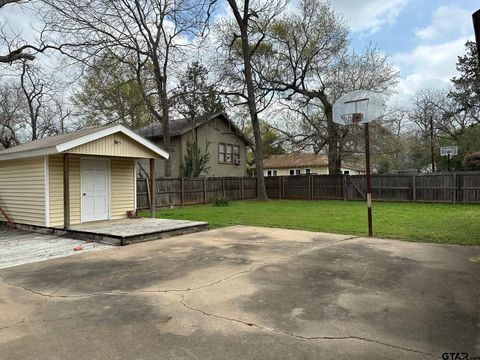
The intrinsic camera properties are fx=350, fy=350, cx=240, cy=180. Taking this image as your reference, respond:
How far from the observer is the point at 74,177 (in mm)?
9930

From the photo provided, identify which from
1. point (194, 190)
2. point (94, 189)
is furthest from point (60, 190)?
point (194, 190)

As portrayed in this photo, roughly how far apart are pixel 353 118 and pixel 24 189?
9213mm

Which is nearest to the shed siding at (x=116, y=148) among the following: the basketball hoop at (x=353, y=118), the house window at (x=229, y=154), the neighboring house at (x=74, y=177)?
the neighboring house at (x=74, y=177)

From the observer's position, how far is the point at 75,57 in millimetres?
16781

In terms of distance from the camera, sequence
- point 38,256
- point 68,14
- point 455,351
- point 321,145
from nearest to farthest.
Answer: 1. point 455,351
2. point 38,256
3. point 68,14
4. point 321,145

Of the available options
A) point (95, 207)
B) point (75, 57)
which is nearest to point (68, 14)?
point (75, 57)

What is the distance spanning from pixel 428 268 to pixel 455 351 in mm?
2800

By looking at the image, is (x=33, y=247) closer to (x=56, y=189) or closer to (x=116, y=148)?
(x=56, y=189)

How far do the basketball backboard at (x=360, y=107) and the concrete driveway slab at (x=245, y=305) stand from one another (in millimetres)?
3448

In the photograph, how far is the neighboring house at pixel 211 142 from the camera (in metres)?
23.1

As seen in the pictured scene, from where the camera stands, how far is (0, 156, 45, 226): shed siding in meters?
9.38

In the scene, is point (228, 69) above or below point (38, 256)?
above

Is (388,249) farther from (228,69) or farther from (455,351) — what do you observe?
(228,69)

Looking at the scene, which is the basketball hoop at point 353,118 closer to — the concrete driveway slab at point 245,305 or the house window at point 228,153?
the concrete driveway slab at point 245,305
